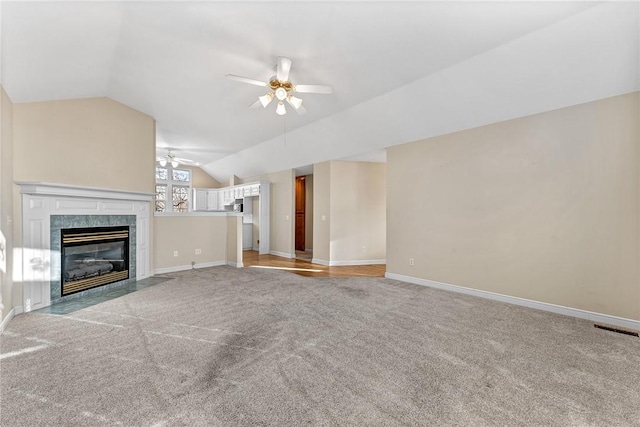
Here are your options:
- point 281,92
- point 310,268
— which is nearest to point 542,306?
point 310,268

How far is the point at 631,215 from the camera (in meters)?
3.03

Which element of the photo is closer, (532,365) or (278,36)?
(532,365)

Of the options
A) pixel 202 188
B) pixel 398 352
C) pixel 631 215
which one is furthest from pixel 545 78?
pixel 202 188

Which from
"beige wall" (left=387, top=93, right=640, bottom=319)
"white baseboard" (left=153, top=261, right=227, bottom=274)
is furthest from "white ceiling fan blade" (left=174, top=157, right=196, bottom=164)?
"beige wall" (left=387, top=93, right=640, bottom=319)

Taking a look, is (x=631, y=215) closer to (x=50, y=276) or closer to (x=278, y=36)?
(x=278, y=36)

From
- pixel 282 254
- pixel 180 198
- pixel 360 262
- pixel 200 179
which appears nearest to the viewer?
pixel 360 262

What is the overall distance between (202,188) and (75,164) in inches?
268

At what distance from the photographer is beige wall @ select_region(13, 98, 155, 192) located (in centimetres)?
364

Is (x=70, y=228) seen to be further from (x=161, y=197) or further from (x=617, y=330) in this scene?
(x=617, y=330)

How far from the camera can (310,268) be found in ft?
20.9

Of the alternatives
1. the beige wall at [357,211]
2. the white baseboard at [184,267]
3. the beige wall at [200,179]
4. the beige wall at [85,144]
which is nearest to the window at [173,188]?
the beige wall at [200,179]

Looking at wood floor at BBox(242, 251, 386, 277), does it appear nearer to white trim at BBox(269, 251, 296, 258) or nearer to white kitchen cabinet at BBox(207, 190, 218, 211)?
white trim at BBox(269, 251, 296, 258)

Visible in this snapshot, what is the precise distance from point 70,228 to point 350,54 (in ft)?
15.1

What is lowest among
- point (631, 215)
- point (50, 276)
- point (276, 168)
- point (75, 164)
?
point (50, 276)
